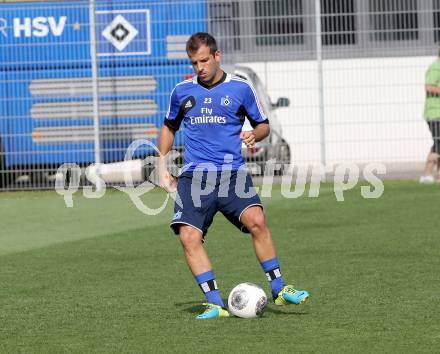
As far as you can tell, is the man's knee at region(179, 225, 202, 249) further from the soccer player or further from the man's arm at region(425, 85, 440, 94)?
the man's arm at region(425, 85, 440, 94)

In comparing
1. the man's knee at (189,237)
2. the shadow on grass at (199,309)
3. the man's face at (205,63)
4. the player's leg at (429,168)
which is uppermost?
the man's face at (205,63)

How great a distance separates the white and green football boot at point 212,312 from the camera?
8.41m

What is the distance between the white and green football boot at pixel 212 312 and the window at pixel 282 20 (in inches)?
444

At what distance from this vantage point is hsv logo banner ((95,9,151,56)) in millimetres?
19453

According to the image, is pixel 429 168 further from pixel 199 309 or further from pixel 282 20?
pixel 199 309

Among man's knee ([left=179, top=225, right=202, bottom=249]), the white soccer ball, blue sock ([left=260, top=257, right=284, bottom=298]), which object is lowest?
the white soccer ball

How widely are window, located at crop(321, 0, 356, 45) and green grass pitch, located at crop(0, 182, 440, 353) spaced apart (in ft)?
10.8

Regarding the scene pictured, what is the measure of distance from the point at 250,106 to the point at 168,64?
1093 centimetres

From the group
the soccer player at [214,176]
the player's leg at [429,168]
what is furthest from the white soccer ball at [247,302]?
→ the player's leg at [429,168]

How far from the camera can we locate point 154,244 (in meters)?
13.0

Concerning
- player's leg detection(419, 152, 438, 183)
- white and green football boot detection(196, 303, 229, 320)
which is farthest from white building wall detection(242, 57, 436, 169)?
white and green football boot detection(196, 303, 229, 320)

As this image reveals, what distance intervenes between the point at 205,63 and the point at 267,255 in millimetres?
1408

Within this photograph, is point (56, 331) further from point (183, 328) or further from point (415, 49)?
point (415, 49)

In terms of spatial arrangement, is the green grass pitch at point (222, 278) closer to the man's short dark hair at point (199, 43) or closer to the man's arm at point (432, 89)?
the man's short dark hair at point (199, 43)
